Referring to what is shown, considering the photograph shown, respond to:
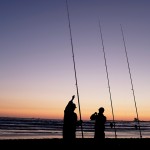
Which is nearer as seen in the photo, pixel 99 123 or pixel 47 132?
pixel 99 123

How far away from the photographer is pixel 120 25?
55.8 ft
